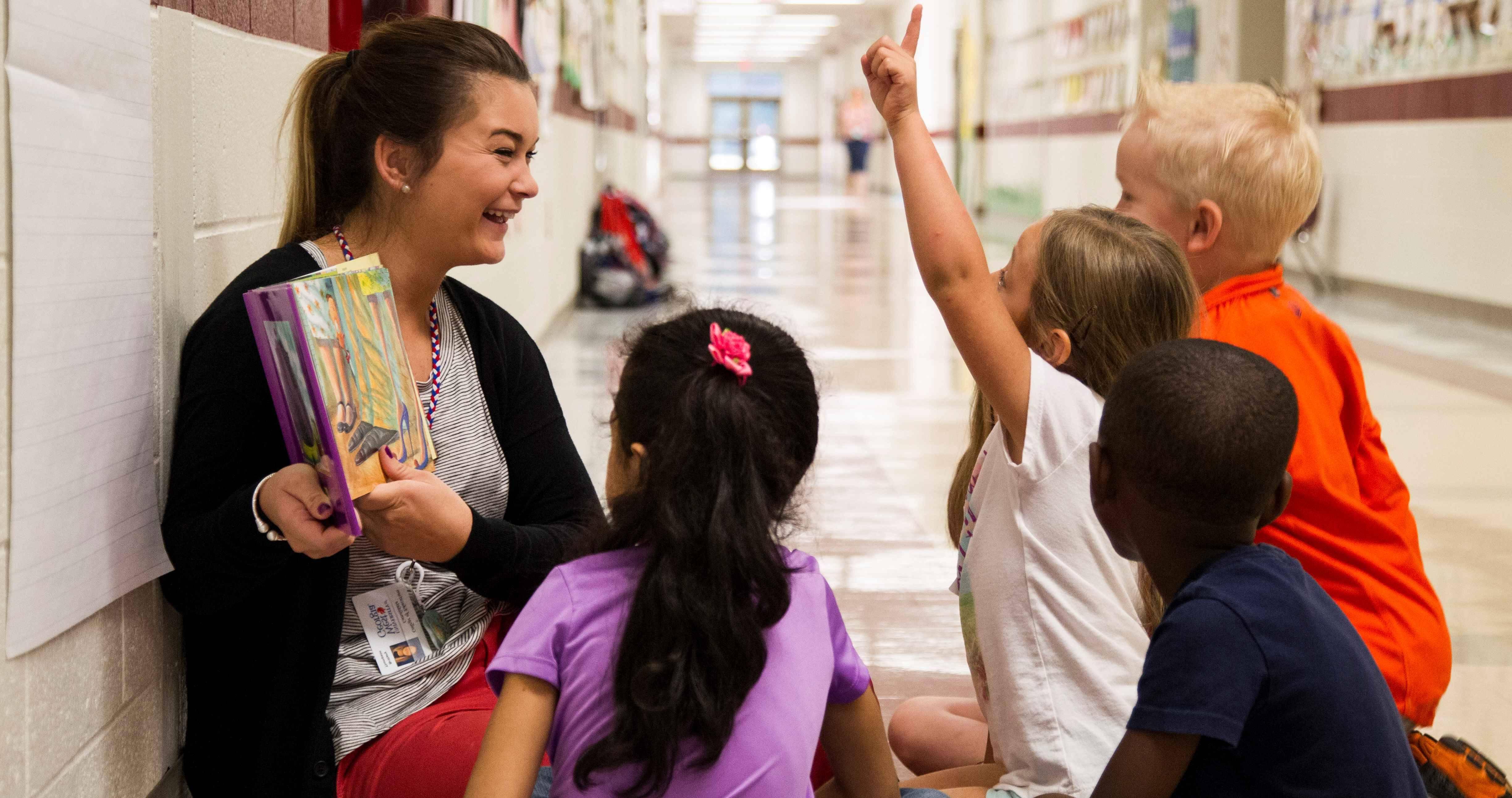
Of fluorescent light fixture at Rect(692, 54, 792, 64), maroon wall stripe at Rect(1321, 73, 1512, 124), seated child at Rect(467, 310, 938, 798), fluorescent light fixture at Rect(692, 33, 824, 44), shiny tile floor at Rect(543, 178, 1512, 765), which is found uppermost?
fluorescent light fixture at Rect(692, 54, 792, 64)

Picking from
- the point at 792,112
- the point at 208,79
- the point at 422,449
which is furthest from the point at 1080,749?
the point at 792,112

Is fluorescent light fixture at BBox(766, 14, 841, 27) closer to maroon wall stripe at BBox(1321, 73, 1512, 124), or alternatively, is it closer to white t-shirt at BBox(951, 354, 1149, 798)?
maroon wall stripe at BBox(1321, 73, 1512, 124)

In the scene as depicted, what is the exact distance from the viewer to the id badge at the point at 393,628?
5.16 feet

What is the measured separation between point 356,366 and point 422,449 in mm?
179

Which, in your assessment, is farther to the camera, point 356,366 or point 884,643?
point 884,643

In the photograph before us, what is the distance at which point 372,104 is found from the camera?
62.9 inches

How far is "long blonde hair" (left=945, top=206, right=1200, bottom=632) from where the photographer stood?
4.88 ft

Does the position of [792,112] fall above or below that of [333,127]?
above

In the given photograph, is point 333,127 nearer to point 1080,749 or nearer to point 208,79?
point 208,79

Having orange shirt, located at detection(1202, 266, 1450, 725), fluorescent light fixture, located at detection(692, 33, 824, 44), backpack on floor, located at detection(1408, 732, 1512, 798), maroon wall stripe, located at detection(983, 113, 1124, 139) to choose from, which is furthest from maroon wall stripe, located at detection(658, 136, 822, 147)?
backpack on floor, located at detection(1408, 732, 1512, 798)

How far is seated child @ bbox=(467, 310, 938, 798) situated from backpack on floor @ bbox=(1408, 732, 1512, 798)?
94cm

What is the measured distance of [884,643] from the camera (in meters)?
2.85

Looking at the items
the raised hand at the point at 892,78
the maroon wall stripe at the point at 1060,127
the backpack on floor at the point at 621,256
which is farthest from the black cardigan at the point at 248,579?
the maroon wall stripe at the point at 1060,127

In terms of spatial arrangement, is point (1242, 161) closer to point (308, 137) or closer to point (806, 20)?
point (308, 137)
